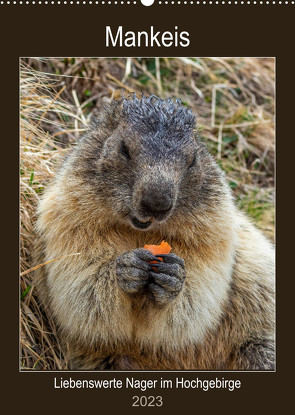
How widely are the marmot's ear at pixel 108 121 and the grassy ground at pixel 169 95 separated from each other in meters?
0.93

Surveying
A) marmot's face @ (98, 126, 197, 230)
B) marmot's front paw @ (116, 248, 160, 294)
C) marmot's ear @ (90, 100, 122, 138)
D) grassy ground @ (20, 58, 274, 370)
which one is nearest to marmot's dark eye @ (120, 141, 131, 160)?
marmot's face @ (98, 126, 197, 230)

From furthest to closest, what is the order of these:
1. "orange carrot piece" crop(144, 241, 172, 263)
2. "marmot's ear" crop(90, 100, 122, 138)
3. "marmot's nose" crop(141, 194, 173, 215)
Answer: "marmot's ear" crop(90, 100, 122, 138)
"orange carrot piece" crop(144, 241, 172, 263)
"marmot's nose" crop(141, 194, 173, 215)

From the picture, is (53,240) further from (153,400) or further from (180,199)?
(153,400)

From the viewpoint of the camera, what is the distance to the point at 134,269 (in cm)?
462

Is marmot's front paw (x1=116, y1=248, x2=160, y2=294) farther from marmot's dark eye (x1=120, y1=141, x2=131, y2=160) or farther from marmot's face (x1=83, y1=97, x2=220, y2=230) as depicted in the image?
marmot's dark eye (x1=120, y1=141, x2=131, y2=160)

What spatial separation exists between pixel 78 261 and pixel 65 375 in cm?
89

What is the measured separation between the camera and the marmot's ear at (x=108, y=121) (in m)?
5.06

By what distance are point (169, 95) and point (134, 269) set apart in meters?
4.28

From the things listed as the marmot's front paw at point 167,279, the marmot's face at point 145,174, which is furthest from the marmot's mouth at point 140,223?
the marmot's front paw at point 167,279

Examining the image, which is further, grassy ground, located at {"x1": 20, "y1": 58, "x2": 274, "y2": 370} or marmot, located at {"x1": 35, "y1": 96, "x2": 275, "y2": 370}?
grassy ground, located at {"x1": 20, "y1": 58, "x2": 274, "y2": 370}

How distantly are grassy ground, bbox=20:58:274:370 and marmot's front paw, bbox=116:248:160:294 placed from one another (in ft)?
4.25

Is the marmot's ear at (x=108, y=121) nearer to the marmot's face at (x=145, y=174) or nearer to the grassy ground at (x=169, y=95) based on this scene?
the marmot's face at (x=145, y=174)

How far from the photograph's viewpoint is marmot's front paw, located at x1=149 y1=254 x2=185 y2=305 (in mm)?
4625

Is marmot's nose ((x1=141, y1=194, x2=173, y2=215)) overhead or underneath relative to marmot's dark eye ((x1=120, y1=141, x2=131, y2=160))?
underneath
